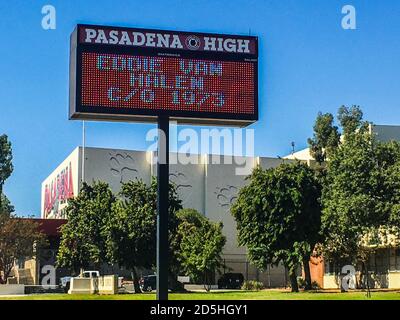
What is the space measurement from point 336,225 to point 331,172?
11.7 ft

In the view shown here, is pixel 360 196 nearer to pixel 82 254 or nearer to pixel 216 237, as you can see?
pixel 216 237

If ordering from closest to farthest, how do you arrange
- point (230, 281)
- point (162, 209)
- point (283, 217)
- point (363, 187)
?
point (162, 209) → point (363, 187) → point (283, 217) → point (230, 281)

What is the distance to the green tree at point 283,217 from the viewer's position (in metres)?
57.4

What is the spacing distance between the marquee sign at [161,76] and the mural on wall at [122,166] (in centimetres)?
5570

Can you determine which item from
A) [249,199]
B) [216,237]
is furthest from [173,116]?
[216,237]

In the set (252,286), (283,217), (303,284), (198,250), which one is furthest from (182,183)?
(283,217)

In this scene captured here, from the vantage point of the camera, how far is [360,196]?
45.9 m

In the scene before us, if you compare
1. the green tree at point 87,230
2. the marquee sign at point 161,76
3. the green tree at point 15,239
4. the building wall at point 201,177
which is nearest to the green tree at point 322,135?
the building wall at point 201,177

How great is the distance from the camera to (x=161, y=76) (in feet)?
101

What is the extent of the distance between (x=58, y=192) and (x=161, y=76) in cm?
6862

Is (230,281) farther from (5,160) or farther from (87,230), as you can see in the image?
(5,160)

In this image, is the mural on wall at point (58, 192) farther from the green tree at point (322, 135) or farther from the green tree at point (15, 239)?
the green tree at point (322, 135)

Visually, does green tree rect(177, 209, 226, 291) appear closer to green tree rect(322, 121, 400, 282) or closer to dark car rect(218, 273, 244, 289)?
dark car rect(218, 273, 244, 289)

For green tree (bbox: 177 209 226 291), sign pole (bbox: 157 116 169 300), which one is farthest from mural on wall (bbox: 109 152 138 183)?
sign pole (bbox: 157 116 169 300)
